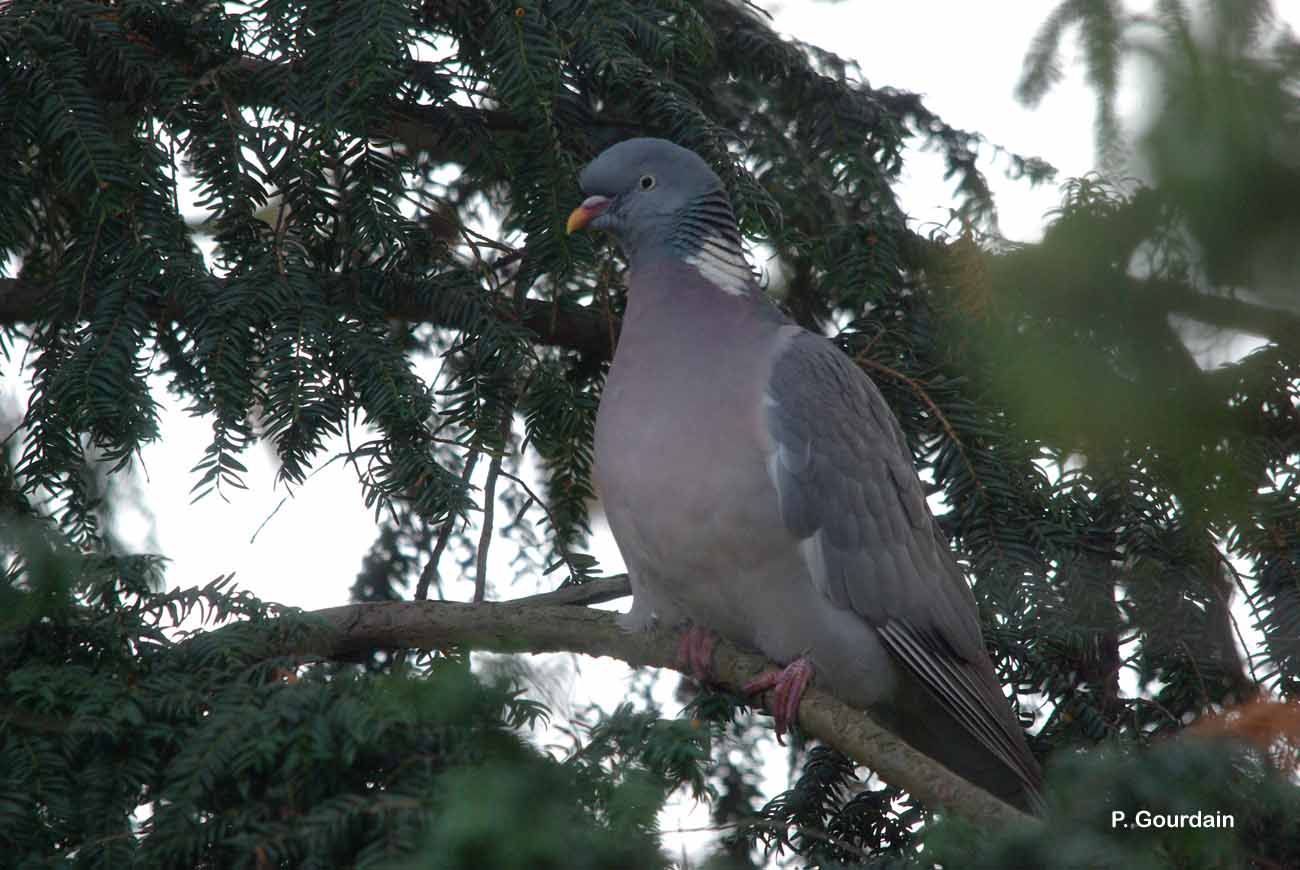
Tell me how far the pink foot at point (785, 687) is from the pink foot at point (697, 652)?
116 millimetres

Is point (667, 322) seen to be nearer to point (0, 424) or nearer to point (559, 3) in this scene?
point (559, 3)

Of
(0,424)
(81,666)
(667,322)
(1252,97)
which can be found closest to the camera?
(1252,97)

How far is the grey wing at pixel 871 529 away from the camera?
3.42 meters

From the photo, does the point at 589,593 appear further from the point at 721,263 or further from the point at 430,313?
the point at 721,263

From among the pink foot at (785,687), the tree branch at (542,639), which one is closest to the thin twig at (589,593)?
the tree branch at (542,639)

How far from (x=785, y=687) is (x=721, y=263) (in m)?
1.17

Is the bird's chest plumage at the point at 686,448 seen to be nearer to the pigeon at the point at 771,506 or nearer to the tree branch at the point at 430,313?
the pigeon at the point at 771,506

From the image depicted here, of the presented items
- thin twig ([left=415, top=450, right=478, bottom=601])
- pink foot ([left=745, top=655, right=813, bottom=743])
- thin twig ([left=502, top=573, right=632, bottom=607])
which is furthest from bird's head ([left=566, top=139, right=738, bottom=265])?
pink foot ([left=745, top=655, right=813, bottom=743])

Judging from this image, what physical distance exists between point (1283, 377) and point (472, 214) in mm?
2453

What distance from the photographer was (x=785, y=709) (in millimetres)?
3281

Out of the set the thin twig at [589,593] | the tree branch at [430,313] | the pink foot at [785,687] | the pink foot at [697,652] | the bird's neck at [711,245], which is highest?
the bird's neck at [711,245]

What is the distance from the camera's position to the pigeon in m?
3.36

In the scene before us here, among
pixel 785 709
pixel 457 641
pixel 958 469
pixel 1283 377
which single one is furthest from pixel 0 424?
pixel 1283 377

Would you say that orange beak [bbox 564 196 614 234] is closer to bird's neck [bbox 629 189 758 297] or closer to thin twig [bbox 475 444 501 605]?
bird's neck [bbox 629 189 758 297]
